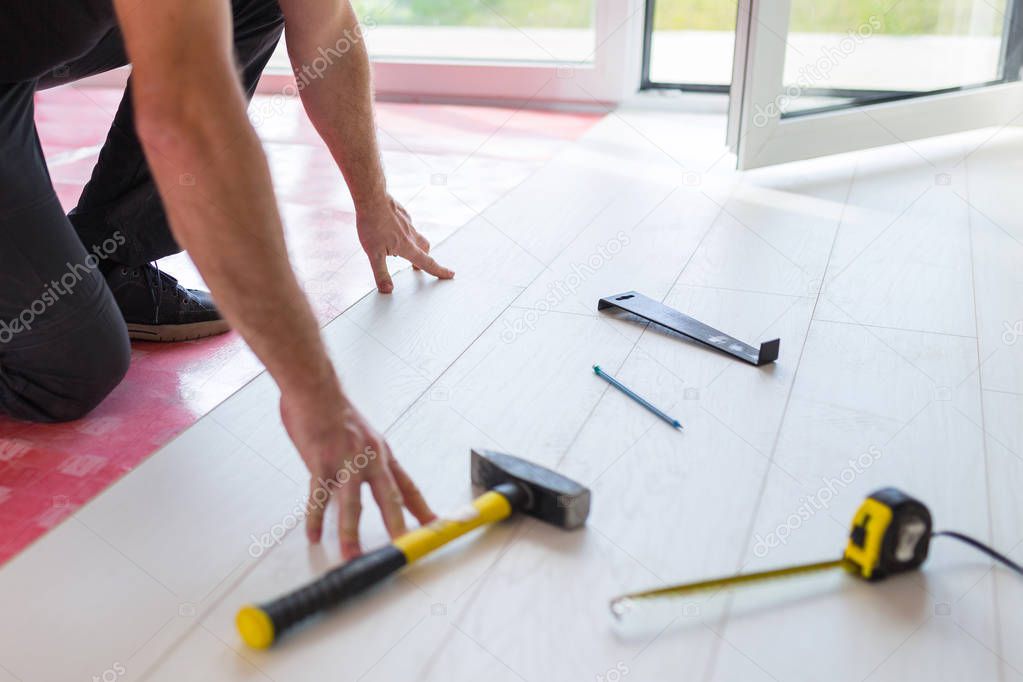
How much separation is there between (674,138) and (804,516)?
2142 mm

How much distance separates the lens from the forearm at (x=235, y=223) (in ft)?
3.56

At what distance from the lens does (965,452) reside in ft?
4.65

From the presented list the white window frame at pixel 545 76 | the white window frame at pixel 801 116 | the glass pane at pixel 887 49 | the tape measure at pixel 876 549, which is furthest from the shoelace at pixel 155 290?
the white window frame at pixel 545 76

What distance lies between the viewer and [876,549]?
1.12 m

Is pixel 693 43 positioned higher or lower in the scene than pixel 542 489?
higher

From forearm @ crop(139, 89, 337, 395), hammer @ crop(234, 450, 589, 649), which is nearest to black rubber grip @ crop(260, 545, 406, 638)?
hammer @ crop(234, 450, 589, 649)

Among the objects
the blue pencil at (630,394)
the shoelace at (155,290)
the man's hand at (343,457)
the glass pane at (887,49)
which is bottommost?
the blue pencil at (630,394)

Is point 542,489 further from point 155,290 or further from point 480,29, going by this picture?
point 480,29

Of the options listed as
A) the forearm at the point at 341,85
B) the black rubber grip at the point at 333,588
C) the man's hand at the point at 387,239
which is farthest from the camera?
the man's hand at the point at 387,239

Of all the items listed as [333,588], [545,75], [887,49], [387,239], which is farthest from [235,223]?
[545,75]

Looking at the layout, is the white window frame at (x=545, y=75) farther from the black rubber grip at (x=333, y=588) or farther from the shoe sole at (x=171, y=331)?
the black rubber grip at (x=333, y=588)

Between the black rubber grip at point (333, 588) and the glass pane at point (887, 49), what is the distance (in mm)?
2089

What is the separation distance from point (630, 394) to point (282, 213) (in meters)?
1.04

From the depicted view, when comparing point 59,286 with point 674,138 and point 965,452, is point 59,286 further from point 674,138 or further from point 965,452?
point 674,138
